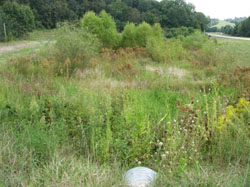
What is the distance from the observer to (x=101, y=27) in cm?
1184

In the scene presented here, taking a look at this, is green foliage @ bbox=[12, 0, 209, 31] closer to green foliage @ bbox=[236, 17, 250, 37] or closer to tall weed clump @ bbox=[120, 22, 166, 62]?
green foliage @ bbox=[236, 17, 250, 37]

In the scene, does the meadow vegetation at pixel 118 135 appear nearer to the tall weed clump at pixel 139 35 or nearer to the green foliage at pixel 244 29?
the tall weed clump at pixel 139 35

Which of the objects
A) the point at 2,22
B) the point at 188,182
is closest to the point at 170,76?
the point at 188,182

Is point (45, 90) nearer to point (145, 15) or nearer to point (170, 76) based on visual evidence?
point (170, 76)

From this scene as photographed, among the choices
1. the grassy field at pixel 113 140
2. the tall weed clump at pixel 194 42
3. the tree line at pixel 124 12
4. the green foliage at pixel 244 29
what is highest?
the tree line at pixel 124 12

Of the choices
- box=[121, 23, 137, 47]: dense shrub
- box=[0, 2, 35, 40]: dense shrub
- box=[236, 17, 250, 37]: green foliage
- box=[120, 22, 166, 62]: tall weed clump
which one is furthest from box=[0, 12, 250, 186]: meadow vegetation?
box=[236, 17, 250, 37]: green foliage

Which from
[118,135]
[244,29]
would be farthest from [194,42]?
[244,29]

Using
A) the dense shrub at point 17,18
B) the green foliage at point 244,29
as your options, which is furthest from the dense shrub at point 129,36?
the green foliage at point 244,29

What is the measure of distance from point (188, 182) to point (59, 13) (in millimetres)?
33058

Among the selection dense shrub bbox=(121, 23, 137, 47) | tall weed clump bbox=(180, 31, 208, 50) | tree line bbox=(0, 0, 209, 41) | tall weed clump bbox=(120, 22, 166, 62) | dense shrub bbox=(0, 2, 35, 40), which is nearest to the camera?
tall weed clump bbox=(120, 22, 166, 62)

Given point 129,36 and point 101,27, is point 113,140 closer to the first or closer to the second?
point 101,27

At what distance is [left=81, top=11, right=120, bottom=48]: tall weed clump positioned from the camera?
1168 cm

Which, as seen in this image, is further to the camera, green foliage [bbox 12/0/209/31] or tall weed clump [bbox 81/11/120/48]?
green foliage [bbox 12/0/209/31]

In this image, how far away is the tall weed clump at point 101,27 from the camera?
460 inches
